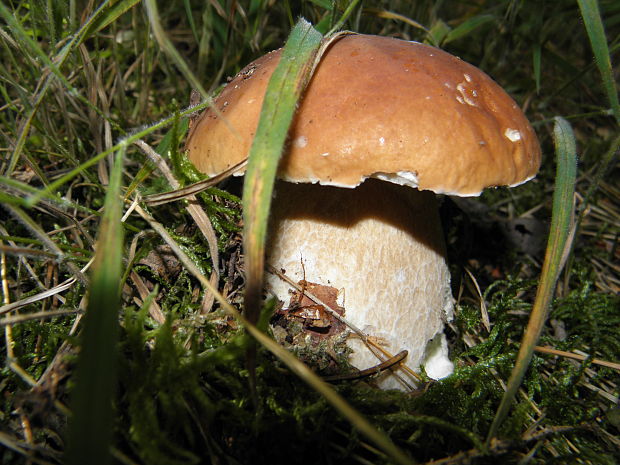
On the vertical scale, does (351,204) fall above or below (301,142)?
below

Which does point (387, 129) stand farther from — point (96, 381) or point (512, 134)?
point (96, 381)

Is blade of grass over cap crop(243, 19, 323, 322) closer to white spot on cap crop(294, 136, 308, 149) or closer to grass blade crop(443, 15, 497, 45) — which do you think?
white spot on cap crop(294, 136, 308, 149)

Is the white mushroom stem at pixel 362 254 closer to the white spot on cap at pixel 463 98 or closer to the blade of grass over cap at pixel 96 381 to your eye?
the white spot on cap at pixel 463 98

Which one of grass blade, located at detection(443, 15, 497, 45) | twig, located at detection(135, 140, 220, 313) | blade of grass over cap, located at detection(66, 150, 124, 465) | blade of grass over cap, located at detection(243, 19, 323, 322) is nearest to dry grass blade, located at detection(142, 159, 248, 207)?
twig, located at detection(135, 140, 220, 313)

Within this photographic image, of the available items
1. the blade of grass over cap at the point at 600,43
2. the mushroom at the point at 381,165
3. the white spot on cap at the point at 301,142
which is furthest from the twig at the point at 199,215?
the blade of grass over cap at the point at 600,43

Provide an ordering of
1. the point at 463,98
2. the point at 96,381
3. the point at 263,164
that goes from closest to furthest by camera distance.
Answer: the point at 96,381
the point at 263,164
the point at 463,98

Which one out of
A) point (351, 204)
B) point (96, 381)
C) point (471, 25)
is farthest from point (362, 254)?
point (471, 25)
